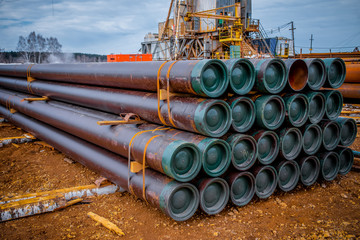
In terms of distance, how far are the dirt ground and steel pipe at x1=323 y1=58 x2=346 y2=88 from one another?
1.77m

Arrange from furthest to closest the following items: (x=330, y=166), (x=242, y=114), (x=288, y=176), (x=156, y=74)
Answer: (x=330, y=166), (x=288, y=176), (x=156, y=74), (x=242, y=114)

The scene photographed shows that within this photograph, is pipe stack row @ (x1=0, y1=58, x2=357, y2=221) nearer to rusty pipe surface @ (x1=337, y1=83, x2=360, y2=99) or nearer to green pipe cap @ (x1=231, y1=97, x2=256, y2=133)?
green pipe cap @ (x1=231, y1=97, x2=256, y2=133)

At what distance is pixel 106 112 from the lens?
5.75 metres

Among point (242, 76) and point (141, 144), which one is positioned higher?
point (242, 76)

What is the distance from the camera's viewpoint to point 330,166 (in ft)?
16.6

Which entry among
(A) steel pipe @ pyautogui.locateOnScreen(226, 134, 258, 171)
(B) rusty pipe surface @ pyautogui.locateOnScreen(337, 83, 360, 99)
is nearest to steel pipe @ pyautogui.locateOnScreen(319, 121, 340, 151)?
(A) steel pipe @ pyautogui.locateOnScreen(226, 134, 258, 171)

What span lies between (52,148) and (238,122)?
5.35 metres

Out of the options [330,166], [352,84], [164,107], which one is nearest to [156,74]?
[164,107]

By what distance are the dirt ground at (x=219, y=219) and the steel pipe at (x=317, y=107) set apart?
124cm

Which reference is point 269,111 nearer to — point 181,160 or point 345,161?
point 181,160

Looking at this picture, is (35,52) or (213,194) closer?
(213,194)

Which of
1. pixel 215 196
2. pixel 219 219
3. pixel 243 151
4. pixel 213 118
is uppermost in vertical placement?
pixel 213 118

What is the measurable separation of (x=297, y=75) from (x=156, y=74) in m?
2.23

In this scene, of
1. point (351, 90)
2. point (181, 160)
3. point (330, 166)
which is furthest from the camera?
point (351, 90)
